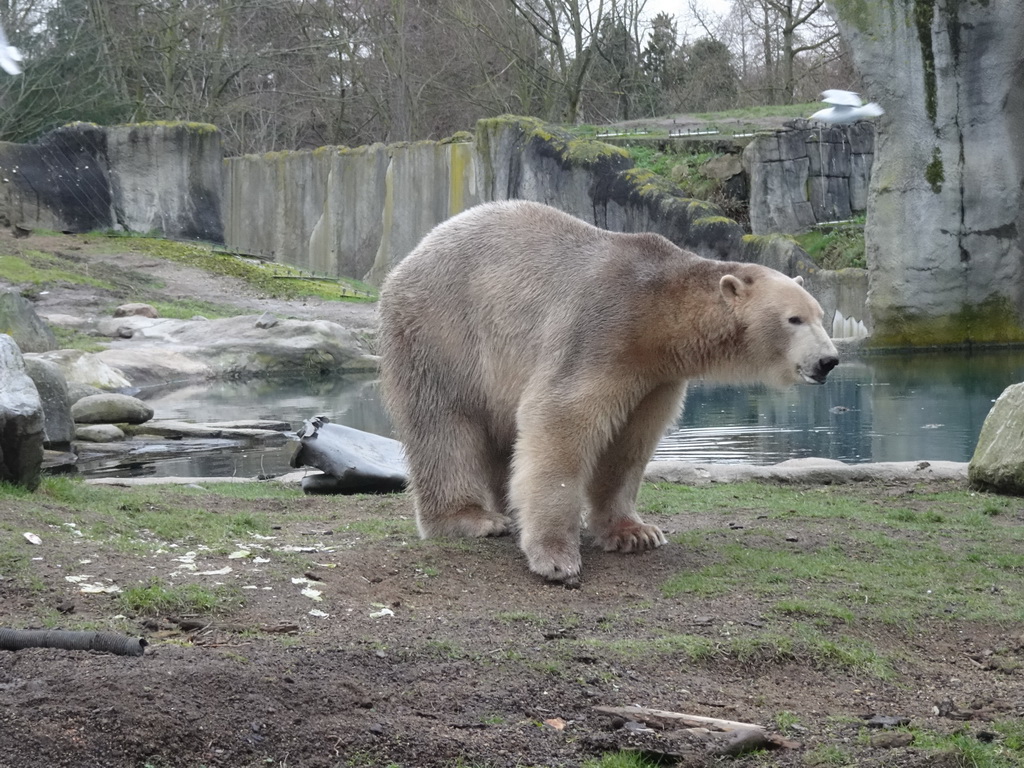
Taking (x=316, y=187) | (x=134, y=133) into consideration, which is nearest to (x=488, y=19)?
(x=316, y=187)

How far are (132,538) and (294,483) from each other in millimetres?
3568

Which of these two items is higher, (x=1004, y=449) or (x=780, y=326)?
(x=780, y=326)

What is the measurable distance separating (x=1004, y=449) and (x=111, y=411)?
887cm

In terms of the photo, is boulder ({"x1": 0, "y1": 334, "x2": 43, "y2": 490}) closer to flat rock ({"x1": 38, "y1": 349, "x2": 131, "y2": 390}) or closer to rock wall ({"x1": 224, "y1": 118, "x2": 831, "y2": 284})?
flat rock ({"x1": 38, "y1": 349, "x2": 131, "y2": 390})

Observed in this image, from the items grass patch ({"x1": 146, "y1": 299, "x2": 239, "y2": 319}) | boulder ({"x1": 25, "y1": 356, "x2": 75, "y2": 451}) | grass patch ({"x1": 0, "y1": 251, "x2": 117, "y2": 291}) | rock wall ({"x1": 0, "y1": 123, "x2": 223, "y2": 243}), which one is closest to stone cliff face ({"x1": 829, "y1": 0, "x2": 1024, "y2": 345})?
grass patch ({"x1": 146, "y1": 299, "x2": 239, "y2": 319})

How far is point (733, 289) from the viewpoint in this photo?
5.37 meters

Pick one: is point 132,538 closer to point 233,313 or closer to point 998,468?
point 998,468

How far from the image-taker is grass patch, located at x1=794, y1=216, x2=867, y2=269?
22.3m

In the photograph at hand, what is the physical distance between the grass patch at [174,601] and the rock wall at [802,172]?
68.6 feet

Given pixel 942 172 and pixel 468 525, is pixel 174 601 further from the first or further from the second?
pixel 942 172

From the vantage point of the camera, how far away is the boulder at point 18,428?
20.0 feet

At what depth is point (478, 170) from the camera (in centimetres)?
2619

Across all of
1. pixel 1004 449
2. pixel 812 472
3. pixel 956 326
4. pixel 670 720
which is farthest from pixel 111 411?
pixel 956 326

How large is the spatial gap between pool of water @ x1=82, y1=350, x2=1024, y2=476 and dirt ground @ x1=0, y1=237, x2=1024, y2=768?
5323mm
